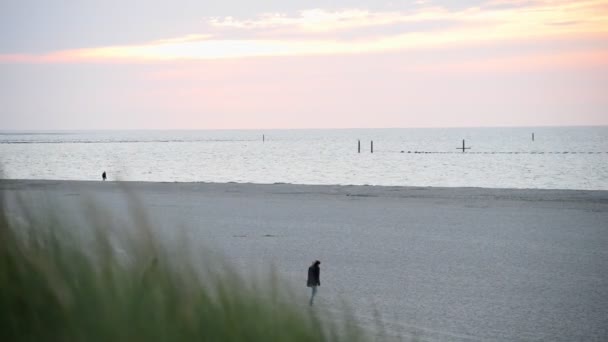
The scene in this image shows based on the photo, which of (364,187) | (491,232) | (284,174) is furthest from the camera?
(284,174)

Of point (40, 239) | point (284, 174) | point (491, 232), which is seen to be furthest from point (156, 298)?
point (284, 174)

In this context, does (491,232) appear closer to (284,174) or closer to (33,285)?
(33,285)

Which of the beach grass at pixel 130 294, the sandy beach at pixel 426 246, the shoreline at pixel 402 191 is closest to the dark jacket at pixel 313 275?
the sandy beach at pixel 426 246

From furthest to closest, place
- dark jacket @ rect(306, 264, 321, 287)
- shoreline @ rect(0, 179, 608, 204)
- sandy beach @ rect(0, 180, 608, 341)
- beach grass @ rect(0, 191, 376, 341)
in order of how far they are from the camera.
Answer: shoreline @ rect(0, 179, 608, 204) → dark jacket @ rect(306, 264, 321, 287) → sandy beach @ rect(0, 180, 608, 341) → beach grass @ rect(0, 191, 376, 341)

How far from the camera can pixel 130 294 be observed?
8.03ft

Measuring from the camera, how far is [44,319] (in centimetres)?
237

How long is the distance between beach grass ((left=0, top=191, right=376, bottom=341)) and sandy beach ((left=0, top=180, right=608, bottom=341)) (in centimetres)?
13

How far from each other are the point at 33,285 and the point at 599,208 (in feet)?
76.5

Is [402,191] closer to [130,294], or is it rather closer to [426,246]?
[426,246]

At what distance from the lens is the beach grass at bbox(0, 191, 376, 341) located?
2.30 meters

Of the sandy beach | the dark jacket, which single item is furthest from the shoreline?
the dark jacket

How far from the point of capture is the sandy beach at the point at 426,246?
9297 mm

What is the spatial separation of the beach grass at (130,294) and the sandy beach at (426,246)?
0.42 feet

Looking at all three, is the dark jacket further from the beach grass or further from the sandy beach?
the beach grass
